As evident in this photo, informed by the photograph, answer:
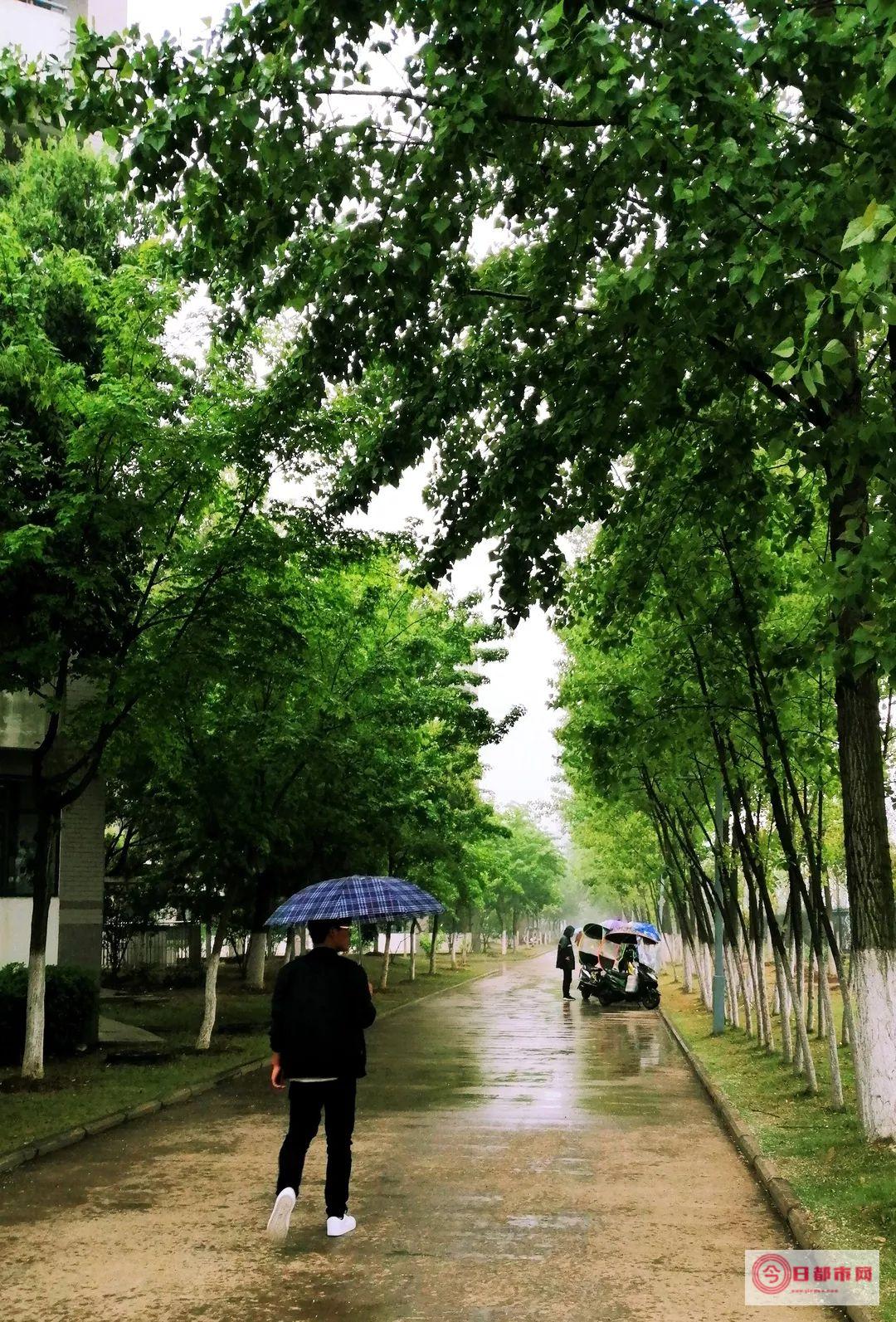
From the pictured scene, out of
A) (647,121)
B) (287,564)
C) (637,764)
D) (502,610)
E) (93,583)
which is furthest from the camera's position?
(287,564)

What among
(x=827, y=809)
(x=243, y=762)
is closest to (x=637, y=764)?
(x=243, y=762)

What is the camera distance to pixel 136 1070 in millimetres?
16672

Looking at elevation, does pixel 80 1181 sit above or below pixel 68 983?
below

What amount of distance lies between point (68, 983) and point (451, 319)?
11550 millimetres

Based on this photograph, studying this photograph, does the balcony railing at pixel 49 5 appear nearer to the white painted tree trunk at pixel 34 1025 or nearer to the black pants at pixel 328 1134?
the white painted tree trunk at pixel 34 1025

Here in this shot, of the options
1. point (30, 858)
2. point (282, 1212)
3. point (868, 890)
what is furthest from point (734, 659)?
point (30, 858)

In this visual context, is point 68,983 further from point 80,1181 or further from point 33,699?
point 80,1181

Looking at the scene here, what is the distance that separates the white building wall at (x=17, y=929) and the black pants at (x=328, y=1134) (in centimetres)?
1353

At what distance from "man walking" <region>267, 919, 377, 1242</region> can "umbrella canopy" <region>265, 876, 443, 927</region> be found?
1.25 metres

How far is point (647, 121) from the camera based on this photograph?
22.0 ft

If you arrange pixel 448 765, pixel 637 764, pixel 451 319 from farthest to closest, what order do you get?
pixel 448 765 < pixel 637 764 < pixel 451 319

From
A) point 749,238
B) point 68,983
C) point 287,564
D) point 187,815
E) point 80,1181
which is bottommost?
point 80,1181

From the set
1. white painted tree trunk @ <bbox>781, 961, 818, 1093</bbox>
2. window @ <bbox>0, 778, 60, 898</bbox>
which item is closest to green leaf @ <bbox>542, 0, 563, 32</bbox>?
white painted tree trunk @ <bbox>781, 961, 818, 1093</bbox>

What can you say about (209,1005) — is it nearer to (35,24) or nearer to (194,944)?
(35,24)
